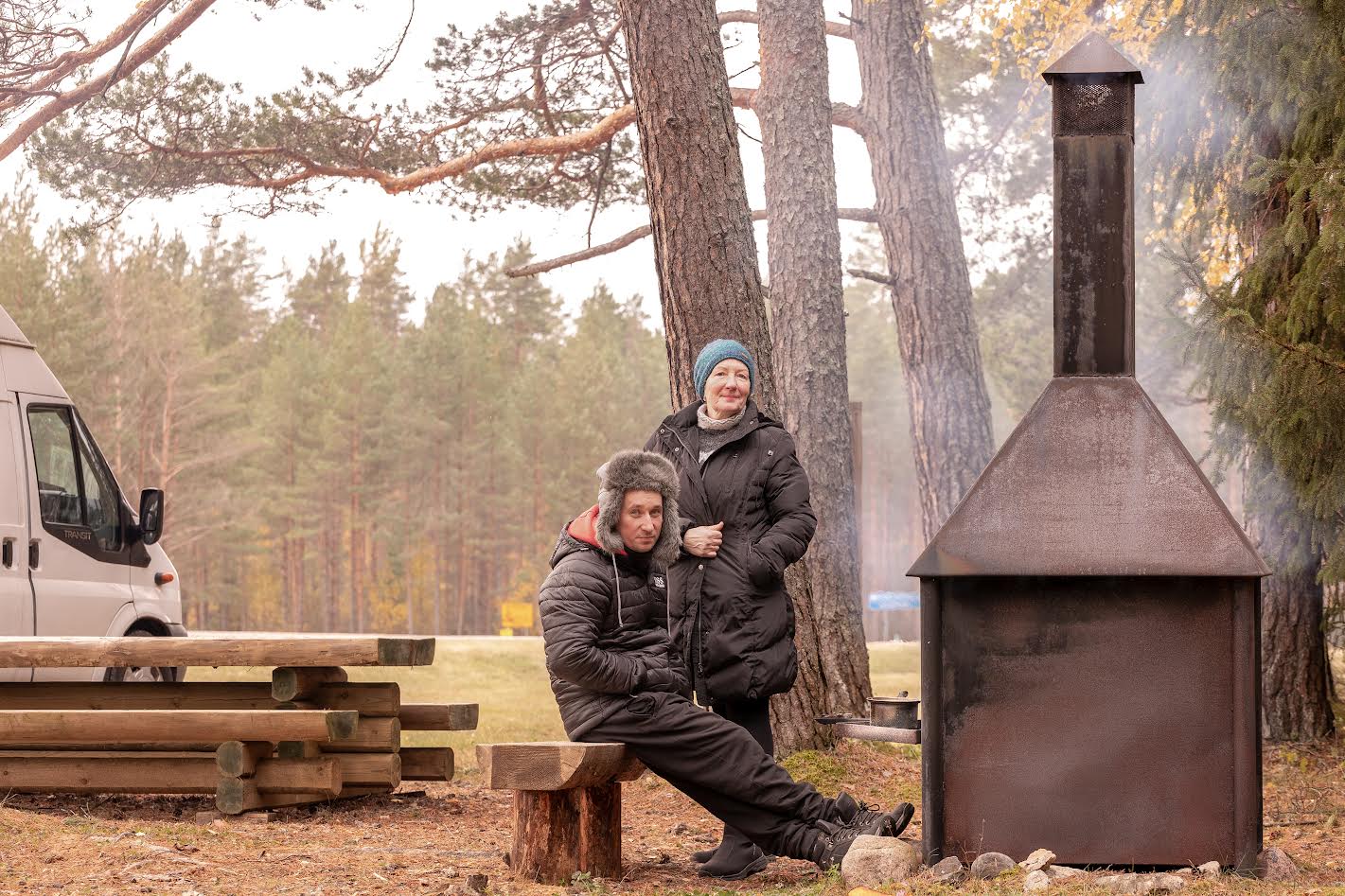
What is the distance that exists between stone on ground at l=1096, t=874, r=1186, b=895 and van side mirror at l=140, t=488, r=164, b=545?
542cm

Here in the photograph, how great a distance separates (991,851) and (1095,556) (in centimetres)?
112

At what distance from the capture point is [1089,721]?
16.6 ft

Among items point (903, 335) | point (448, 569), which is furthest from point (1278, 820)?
point (448, 569)

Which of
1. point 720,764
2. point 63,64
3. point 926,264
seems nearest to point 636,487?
point 720,764

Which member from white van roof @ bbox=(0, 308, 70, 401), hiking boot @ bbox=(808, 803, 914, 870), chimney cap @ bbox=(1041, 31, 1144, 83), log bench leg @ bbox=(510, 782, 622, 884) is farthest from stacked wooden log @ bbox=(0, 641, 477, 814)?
chimney cap @ bbox=(1041, 31, 1144, 83)

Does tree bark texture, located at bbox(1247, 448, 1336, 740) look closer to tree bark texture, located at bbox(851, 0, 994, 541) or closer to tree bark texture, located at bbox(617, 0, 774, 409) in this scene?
tree bark texture, located at bbox(617, 0, 774, 409)

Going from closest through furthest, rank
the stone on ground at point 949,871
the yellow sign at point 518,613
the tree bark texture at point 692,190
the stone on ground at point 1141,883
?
the stone on ground at point 1141,883 → the stone on ground at point 949,871 → the tree bark texture at point 692,190 → the yellow sign at point 518,613

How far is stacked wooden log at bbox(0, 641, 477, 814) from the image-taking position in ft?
21.4

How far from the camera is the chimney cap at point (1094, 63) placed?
17.6ft

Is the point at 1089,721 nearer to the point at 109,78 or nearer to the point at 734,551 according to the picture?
the point at 734,551

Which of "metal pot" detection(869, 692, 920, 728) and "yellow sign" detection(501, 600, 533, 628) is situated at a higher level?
"metal pot" detection(869, 692, 920, 728)

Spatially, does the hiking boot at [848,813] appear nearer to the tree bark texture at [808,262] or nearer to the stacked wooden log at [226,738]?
the stacked wooden log at [226,738]

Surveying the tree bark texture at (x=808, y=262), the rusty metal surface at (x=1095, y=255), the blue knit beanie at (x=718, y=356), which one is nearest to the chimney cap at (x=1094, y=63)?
the rusty metal surface at (x=1095, y=255)

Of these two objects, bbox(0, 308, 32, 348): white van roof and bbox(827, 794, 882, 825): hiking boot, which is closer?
bbox(827, 794, 882, 825): hiking boot
